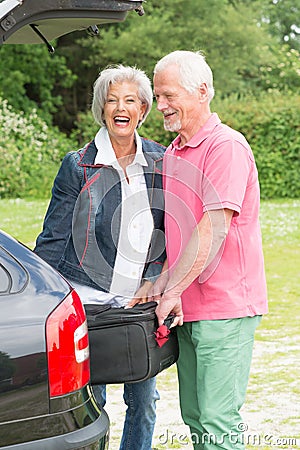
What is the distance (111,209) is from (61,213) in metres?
0.22

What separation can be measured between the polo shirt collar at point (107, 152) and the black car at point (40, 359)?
0.86m

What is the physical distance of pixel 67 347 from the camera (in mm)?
2842

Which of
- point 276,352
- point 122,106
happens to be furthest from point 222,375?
point 276,352

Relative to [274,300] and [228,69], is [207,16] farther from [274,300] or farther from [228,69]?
[274,300]

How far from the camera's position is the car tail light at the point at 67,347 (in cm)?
279

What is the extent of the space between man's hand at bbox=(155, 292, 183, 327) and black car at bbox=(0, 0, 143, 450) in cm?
61

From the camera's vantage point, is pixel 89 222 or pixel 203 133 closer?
pixel 203 133

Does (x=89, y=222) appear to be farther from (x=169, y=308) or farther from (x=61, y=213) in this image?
(x=169, y=308)

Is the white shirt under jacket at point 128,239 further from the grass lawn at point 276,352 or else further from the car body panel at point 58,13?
the grass lawn at point 276,352

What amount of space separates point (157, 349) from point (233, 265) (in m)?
0.46

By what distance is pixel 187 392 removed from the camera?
150 inches

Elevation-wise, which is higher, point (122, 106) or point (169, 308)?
point (122, 106)

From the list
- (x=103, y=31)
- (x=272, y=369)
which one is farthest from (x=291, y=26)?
(x=272, y=369)

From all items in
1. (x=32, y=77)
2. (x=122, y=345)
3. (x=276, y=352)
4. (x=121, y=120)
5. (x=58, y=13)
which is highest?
(x=32, y=77)
